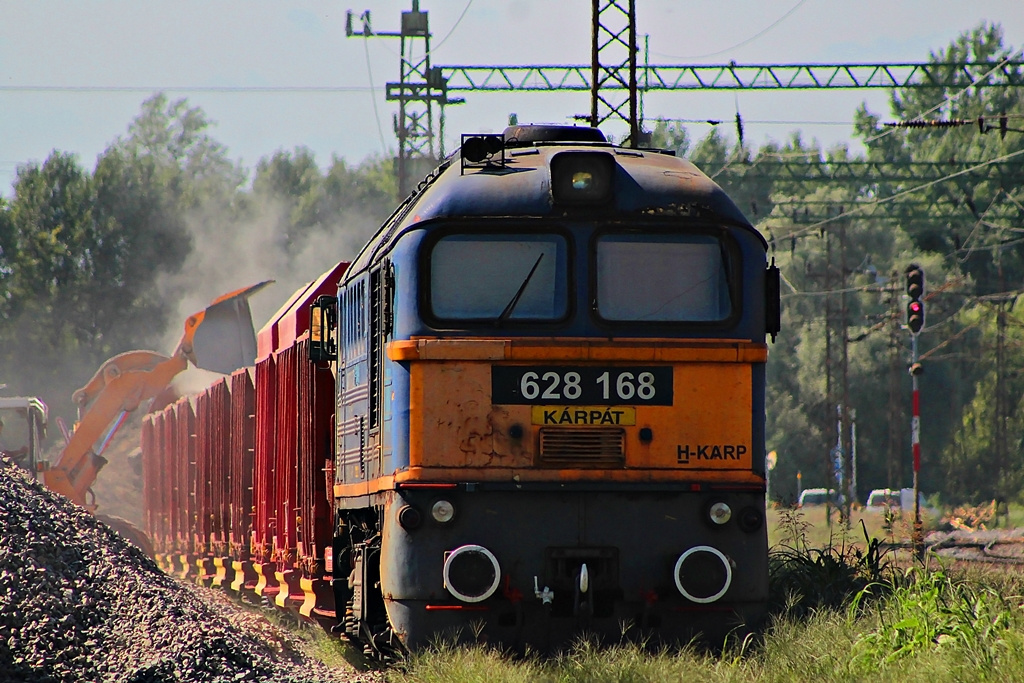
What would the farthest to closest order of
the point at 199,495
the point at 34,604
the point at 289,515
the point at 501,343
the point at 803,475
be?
the point at 803,475
the point at 199,495
the point at 289,515
the point at 34,604
the point at 501,343

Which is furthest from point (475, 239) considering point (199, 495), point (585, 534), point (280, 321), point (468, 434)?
point (199, 495)

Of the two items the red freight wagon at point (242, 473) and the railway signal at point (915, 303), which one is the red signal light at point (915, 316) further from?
the red freight wagon at point (242, 473)

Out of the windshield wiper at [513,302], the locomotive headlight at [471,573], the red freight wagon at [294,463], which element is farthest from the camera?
the red freight wagon at [294,463]

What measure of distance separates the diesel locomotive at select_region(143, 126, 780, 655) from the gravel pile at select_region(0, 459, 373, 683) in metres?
1.21

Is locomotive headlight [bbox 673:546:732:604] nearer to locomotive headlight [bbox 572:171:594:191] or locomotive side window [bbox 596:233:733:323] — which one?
locomotive side window [bbox 596:233:733:323]

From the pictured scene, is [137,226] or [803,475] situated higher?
[137,226]

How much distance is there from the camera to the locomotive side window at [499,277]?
338 inches

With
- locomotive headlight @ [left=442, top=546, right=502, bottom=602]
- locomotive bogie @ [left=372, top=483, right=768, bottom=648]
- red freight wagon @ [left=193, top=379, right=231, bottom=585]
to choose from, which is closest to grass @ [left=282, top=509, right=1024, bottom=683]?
locomotive bogie @ [left=372, top=483, right=768, bottom=648]

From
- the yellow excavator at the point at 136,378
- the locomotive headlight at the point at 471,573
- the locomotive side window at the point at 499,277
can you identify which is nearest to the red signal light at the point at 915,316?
the yellow excavator at the point at 136,378

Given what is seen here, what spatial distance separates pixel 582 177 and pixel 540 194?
0.93 ft

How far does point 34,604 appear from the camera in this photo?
920 cm

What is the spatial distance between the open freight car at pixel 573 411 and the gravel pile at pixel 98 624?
4.35 feet

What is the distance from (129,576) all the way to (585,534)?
12.6 feet

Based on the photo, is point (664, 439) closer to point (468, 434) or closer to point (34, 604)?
point (468, 434)
